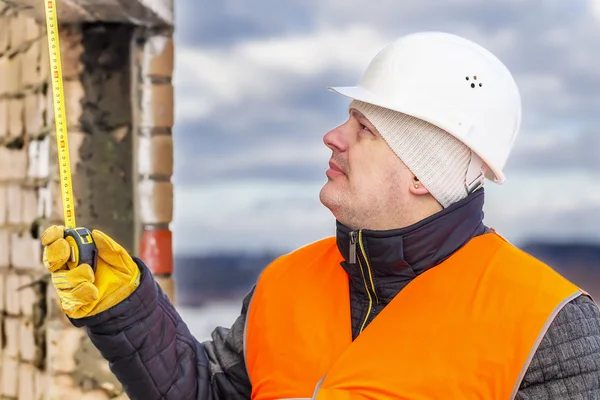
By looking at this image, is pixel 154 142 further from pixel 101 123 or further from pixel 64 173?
pixel 64 173

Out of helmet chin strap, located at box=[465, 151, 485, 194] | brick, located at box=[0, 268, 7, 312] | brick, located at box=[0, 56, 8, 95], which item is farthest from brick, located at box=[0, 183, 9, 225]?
helmet chin strap, located at box=[465, 151, 485, 194]

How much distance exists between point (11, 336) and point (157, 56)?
1.20 m

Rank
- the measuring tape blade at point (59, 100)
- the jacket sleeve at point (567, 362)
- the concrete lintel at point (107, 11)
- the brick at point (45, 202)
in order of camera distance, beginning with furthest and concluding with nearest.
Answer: the brick at point (45, 202)
the concrete lintel at point (107, 11)
the measuring tape blade at point (59, 100)
the jacket sleeve at point (567, 362)

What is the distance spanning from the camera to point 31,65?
109 inches

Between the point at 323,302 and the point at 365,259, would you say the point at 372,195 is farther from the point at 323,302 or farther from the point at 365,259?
the point at 323,302

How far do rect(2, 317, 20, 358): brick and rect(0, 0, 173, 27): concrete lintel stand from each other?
112cm

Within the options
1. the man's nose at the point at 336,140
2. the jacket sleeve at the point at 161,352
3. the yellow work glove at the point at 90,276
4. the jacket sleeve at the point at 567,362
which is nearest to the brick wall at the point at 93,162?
the jacket sleeve at the point at 161,352

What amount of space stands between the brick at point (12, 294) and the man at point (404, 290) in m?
1.33

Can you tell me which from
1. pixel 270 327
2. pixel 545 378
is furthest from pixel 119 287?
pixel 545 378

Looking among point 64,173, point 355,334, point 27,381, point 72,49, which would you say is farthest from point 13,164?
point 355,334

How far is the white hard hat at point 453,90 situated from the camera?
1.59 meters

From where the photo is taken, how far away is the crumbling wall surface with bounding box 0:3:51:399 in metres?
2.72

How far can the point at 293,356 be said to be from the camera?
162 cm

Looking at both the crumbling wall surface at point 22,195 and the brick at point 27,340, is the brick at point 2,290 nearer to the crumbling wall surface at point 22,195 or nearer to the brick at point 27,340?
the crumbling wall surface at point 22,195
